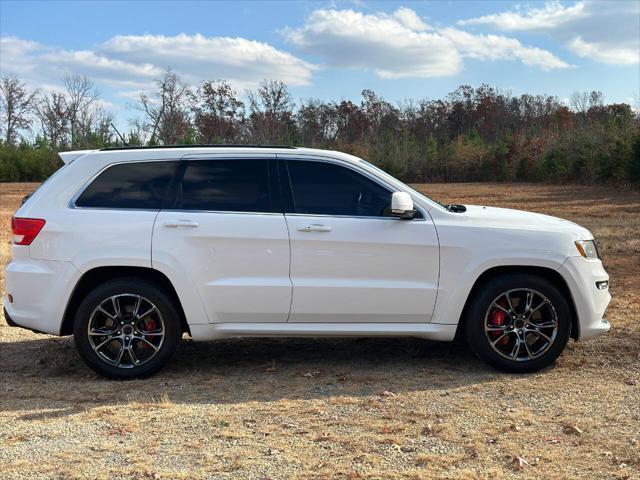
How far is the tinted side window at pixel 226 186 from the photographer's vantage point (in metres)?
5.24

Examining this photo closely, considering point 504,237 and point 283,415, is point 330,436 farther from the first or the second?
point 504,237

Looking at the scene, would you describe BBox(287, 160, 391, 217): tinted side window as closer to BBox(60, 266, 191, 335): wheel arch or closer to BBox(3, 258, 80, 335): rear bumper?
BBox(60, 266, 191, 335): wheel arch

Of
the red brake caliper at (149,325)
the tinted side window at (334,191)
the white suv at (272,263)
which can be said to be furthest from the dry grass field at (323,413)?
the tinted side window at (334,191)

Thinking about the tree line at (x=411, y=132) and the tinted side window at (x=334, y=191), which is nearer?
the tinted side window at (x=334, y=191)

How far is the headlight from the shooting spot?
5266 mm

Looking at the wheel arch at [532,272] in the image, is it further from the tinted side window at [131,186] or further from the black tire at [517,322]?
the tinted side window at [131,186]

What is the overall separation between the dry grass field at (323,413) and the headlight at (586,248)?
95cm

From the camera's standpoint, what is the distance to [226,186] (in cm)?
530

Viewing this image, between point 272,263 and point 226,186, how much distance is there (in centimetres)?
76

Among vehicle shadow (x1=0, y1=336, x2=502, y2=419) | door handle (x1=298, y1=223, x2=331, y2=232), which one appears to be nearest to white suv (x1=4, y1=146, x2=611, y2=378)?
door handle (x1=298, y1=223, x2=331, y2=232)

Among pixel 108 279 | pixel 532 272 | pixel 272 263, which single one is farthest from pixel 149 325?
pixel 532 272

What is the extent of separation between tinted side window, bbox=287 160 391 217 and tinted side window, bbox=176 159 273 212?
0.85ft

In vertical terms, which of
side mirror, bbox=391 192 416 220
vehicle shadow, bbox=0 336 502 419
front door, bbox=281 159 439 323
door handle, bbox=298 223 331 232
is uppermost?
side mirror, bbox=391 192 416 220

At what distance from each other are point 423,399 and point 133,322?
2373 millimetres
